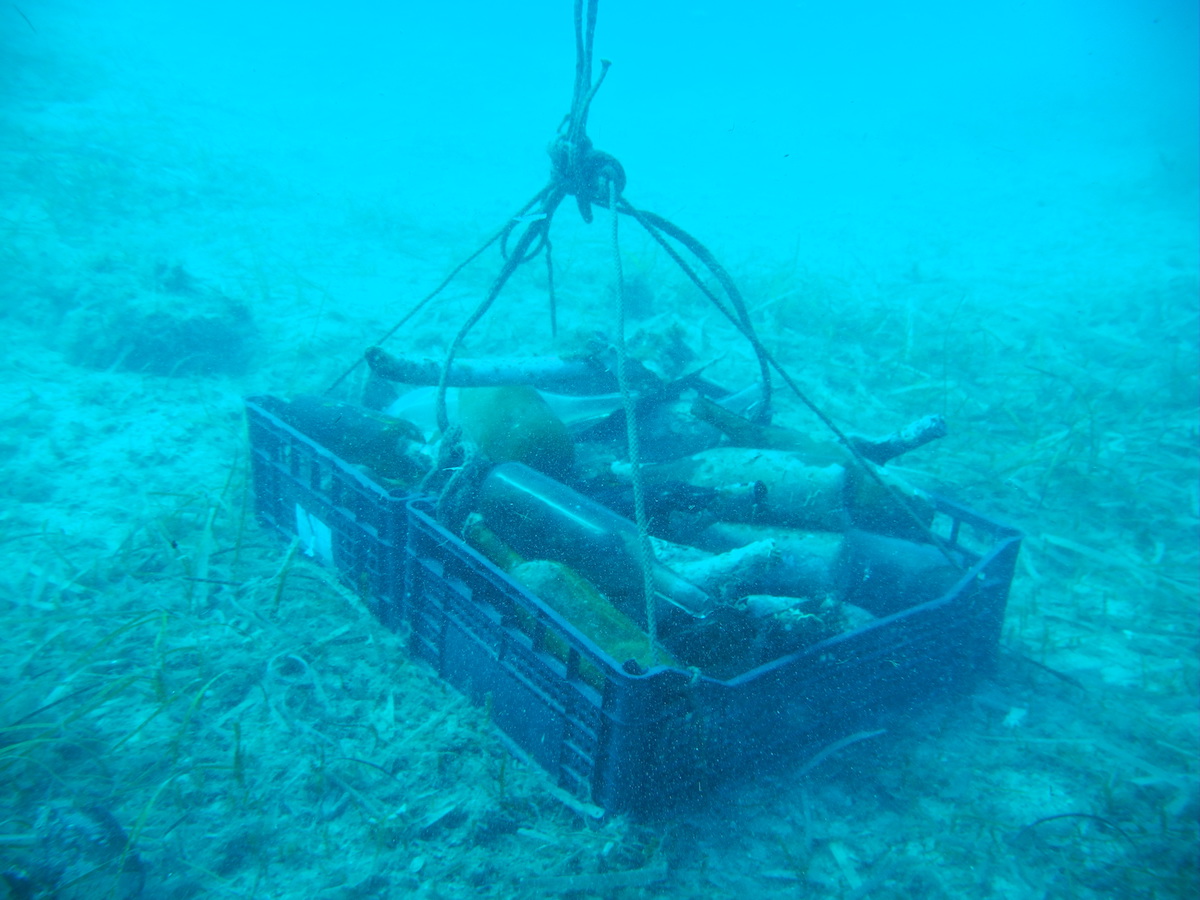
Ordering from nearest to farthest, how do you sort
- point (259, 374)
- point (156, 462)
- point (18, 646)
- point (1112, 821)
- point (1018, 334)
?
point (1112, 821), point (18, 646), point (156, 462), point (259, 374), point (1018, 334)

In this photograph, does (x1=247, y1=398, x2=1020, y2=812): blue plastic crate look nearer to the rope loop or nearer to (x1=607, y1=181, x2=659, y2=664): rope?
(x1=607, y1=181, x2=659, y2=664): rope

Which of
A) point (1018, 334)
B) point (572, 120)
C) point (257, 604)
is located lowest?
Answer: point (257, 604)

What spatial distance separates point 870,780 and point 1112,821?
2.60 ft

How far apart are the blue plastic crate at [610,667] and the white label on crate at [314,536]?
0.02m

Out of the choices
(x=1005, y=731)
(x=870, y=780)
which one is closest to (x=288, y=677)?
(x=870, y=780)

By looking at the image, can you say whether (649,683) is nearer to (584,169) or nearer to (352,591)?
(352,591)

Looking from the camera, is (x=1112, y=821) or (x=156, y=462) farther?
(x=156, y=462)

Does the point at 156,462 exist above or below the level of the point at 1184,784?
above

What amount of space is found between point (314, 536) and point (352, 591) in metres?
0.33

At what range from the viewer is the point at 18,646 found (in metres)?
2.34

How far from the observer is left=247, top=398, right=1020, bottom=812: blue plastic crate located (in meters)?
1.66

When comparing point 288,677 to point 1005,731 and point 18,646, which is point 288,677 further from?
point 1005,731

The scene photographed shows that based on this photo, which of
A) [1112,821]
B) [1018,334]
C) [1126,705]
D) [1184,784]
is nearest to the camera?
[1112,821]

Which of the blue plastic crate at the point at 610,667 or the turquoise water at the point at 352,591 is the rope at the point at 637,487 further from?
the turquoise water at the point at 352,591
